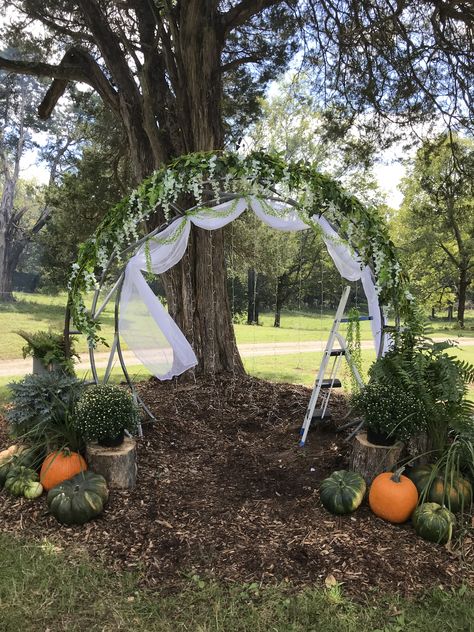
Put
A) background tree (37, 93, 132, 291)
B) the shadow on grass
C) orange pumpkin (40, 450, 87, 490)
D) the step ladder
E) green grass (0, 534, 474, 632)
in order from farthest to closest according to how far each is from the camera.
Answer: the shadow on grass < background tree (37, 93, 132, 291) < the step ladder < orange pumpkin (40, 450, 87, 490) < green grass (0, 534, 474, 632)

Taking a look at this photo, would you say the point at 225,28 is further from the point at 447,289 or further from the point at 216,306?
the point at 447,289

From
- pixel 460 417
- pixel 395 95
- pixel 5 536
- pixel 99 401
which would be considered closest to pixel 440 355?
pixel 460 417

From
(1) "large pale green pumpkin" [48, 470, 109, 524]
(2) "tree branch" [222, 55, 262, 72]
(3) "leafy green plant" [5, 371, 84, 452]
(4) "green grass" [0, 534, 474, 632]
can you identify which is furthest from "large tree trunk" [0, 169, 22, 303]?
(4) "green grass" [0, 534, 474, 632]

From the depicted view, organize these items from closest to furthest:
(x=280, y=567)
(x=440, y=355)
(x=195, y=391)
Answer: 1. (x=280, y=567)
2. (x=440, y=355)
3. (x=195, y=391)

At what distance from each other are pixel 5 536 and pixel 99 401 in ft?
3.59

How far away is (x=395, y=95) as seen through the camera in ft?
23.7

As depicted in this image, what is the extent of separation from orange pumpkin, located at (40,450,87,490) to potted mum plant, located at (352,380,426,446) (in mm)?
2313

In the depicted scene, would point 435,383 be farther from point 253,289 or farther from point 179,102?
point 253,289

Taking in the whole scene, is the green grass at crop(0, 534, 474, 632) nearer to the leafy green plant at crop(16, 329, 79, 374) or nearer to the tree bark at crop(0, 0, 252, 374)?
the leafy green plant at crop(16, 329, 79, 374)

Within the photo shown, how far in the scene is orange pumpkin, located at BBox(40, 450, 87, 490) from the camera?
12.2ft

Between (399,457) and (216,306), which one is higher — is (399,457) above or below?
below

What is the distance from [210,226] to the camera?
464 cm

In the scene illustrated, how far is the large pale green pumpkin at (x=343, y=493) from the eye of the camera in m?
3.40

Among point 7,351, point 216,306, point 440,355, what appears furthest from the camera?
point 7,351
